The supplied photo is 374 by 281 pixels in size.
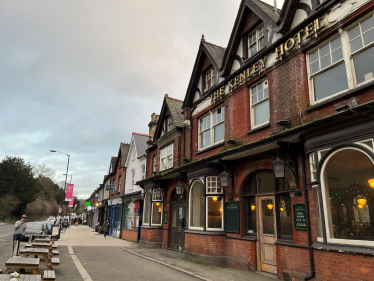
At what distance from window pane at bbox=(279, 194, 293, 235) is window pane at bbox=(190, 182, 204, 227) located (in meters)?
4.32

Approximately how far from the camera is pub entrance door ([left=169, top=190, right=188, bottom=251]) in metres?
14.5

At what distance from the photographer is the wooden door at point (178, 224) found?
1449cm

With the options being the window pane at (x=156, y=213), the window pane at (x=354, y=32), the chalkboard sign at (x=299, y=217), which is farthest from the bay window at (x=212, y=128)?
the window pane at (x=354, y=32)

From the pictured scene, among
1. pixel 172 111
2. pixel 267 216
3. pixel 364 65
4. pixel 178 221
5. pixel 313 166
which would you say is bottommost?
pixel 178 221

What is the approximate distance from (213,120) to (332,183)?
7.05m

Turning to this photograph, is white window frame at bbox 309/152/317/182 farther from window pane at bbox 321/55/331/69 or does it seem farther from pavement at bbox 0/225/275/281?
pavement at bbox 0/225/275/281

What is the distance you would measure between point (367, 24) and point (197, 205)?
939 cm

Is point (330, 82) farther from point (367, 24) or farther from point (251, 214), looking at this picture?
point (251, 214)

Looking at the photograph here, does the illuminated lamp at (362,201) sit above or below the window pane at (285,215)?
above

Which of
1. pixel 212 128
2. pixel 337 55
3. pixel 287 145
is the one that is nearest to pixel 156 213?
pixel 212 128

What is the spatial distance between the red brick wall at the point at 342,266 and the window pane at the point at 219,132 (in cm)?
659

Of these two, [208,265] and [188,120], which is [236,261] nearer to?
[208,265]

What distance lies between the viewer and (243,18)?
11.5 meters

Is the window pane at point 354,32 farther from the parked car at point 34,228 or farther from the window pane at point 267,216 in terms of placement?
the parked car at point 34,228
